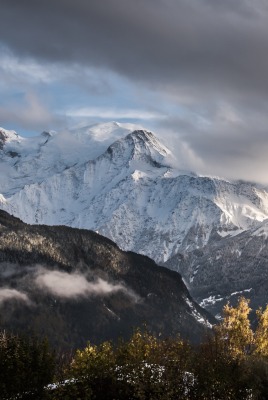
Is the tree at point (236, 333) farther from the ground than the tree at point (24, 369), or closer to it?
farther from the ground

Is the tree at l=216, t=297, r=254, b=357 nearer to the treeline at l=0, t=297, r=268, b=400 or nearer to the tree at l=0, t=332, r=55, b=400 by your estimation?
the treeline at l=0, t=297, r=268, b=400

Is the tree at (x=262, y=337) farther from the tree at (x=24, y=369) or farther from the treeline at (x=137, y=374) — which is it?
the tree at (x=24, y=369)

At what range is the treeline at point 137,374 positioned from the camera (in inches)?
3890

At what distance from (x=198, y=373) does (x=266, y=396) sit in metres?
14.6

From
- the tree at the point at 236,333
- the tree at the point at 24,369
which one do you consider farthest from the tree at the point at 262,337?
the tree at the point at 24,369

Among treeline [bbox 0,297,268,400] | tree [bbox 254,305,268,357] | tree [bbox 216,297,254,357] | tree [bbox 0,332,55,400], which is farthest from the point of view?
tree [bbox 216,297,254,357]

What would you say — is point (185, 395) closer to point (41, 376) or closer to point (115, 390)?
point (115, 390)

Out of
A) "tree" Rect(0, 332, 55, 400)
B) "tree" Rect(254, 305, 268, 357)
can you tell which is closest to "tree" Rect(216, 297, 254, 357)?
"tree" Rect(254, 305, 268, 357)

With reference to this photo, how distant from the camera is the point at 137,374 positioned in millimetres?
99312

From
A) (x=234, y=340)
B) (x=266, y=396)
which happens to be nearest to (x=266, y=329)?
(x=234, y=340)

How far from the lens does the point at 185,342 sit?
112688 millimetres

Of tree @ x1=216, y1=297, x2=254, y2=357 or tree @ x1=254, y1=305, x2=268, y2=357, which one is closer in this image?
tree @ x1=254, y1=305, x2=268, y2=357

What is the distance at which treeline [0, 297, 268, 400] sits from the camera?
9881cm

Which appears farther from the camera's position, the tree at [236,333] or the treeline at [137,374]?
the tree at [236,333]
